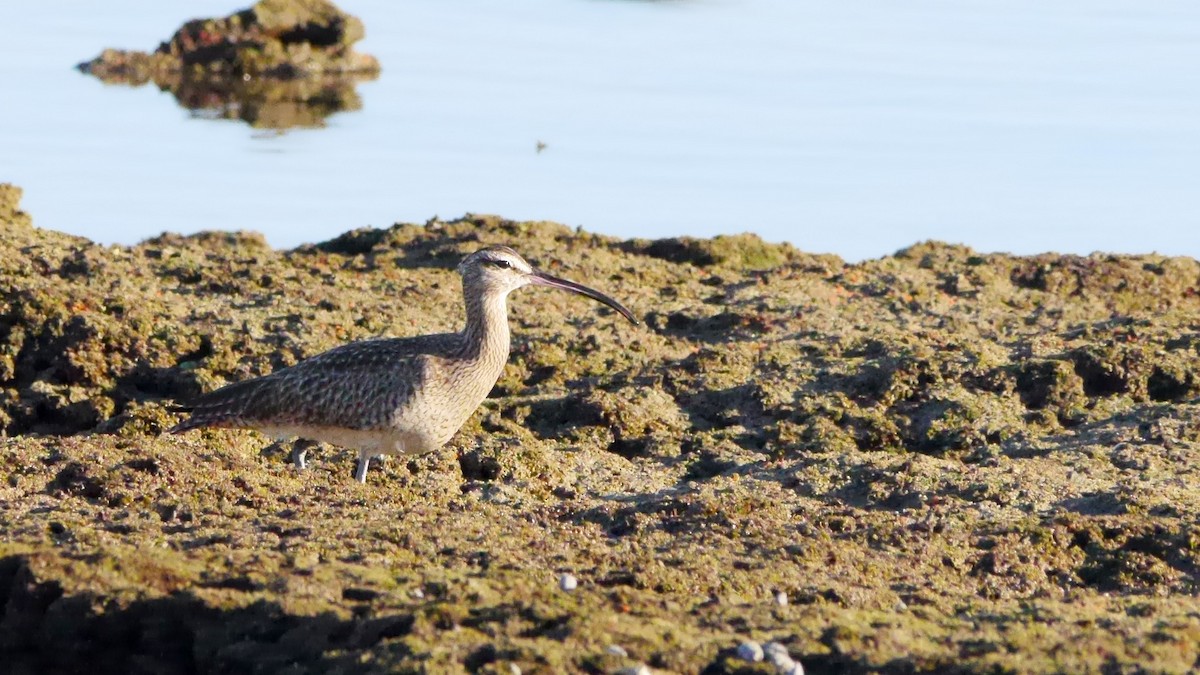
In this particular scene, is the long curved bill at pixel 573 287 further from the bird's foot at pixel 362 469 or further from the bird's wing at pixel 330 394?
the bird's foot at pixel 362 469

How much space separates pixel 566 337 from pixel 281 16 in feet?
61.5

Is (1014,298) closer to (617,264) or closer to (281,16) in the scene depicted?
(617,264)

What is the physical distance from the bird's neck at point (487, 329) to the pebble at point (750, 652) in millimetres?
3581

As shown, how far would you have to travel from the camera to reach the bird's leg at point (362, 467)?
8062mm

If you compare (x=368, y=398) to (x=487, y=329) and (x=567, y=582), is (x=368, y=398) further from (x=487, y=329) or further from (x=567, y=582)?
(x=567, y=582)

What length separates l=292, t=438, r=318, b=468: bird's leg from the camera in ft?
27.2

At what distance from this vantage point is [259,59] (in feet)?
89.1

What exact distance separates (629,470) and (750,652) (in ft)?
10.8

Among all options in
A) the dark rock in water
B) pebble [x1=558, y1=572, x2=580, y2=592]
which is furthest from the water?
pebble [x1=558, y1=572, x2=580, y2=592]

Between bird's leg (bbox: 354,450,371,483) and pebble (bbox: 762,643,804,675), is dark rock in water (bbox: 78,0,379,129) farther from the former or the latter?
pebble (bbox: 762,643,804,675)

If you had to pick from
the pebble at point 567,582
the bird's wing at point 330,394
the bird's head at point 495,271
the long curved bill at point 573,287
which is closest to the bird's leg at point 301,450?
the bird's wing at point 330,394

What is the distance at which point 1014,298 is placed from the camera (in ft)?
38.4

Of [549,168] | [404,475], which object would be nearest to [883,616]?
[404,475]

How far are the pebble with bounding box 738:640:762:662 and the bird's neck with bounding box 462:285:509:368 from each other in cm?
358
